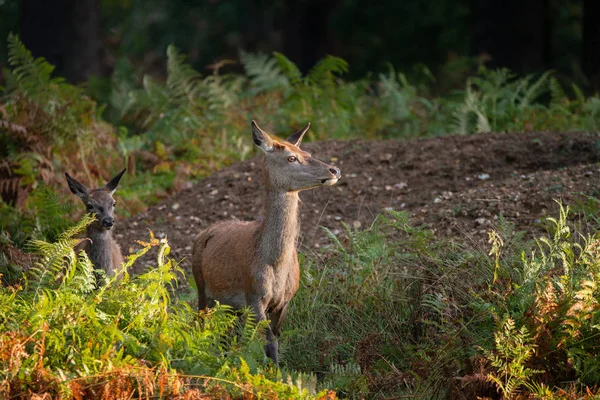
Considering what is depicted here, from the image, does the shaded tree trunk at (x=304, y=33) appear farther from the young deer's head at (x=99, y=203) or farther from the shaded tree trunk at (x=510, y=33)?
the young deer's head at (x=99, y=203)

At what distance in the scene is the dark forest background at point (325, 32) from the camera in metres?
17.6

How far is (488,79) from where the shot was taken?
1496 cm

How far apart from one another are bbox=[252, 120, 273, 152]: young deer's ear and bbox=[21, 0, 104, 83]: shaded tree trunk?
1118 cm

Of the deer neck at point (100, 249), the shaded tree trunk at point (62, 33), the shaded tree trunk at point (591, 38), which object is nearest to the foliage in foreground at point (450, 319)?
the deer neck at point (100, 249)

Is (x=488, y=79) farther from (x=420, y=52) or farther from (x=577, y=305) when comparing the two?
(x=420, y=52)

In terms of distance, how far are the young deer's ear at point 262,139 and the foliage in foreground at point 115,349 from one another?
1.49m

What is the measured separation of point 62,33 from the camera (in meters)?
17.4

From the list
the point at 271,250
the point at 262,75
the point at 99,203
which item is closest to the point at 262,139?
the point at 271,250

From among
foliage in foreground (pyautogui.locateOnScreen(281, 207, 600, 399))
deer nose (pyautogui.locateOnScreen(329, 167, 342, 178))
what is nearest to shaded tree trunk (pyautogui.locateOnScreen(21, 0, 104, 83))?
foliage in foreground (pyautogui.locateOnScreen(281, 207, 600, 399))

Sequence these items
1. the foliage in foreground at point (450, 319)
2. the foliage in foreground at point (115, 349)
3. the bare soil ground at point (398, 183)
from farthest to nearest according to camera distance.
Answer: the bare soil ground at point (398, 183), the foliage in foreground at point (450, 319), the foliage in foreground at point (115, 349)

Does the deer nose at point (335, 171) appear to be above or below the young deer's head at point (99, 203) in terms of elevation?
above

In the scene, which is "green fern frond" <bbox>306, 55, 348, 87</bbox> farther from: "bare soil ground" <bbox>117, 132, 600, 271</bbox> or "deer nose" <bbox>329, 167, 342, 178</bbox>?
"deer nose" <bbox>329, 167, 342, 178</bbox>

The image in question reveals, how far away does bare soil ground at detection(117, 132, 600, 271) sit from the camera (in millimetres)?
9203

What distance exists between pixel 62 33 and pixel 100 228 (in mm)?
10131
